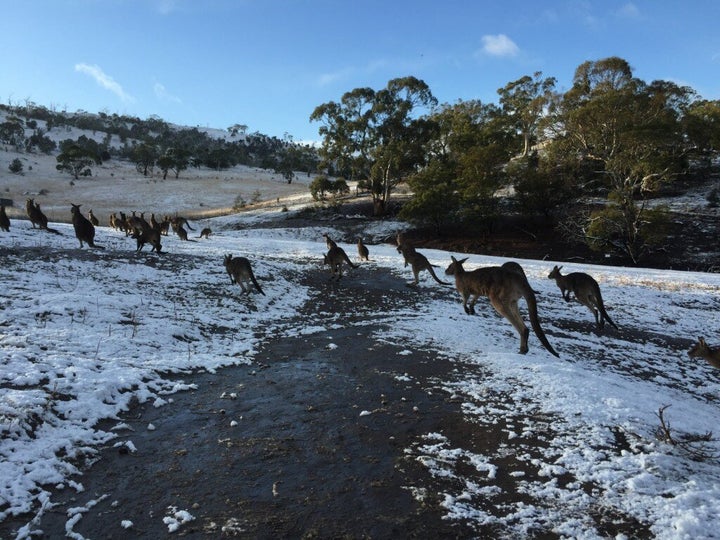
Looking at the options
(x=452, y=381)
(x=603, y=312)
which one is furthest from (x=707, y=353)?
(x=452, y=381)

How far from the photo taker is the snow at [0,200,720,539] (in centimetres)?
383

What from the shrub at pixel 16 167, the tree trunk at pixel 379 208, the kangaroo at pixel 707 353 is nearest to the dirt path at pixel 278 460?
the kangaroo at pixel 707 353

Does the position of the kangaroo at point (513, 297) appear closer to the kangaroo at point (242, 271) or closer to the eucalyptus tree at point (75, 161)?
the kangaroo at point (242, 271)

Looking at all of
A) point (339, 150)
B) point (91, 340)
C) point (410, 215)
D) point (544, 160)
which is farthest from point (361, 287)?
point (339, 150)

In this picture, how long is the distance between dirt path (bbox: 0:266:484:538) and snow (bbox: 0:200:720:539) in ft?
0.49

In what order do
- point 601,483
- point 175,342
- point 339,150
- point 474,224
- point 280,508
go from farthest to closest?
1. point 339,150
2. point 474,224
3. point 175,342
4. point 601,483
5. point 280,508

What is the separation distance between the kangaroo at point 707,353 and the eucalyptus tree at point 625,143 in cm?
2139

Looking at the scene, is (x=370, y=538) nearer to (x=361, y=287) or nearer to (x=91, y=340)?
(x=91, y=340)

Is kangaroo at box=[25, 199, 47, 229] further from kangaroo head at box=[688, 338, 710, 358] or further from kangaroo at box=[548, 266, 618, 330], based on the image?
kangaroo head at box=[688, 338, 710, 358]

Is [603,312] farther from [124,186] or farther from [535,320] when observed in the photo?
[124,186]

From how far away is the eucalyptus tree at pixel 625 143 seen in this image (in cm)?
2755

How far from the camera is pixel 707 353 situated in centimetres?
912

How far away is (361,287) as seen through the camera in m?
15.0

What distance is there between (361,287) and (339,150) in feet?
119
